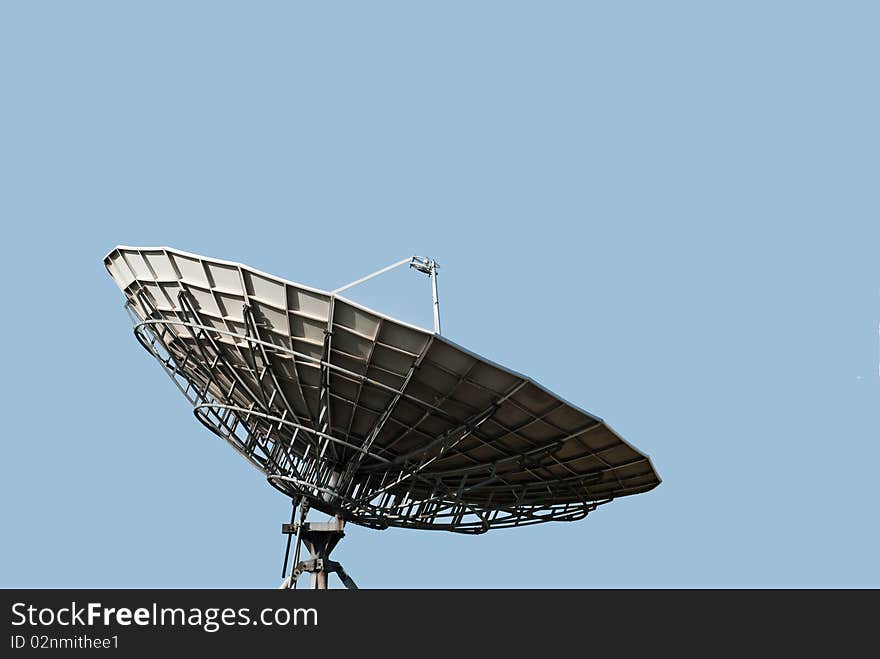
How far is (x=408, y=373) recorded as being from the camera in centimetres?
3316

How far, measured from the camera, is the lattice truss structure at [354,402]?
32531 millimetres

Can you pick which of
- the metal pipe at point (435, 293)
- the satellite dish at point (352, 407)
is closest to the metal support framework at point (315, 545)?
the satellite dish at point (352, 407)

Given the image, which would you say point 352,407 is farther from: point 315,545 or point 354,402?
point 315,545

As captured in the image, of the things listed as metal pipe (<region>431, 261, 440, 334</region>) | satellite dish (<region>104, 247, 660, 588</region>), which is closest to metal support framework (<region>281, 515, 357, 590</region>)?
satellite dish (<region>104, 247, 660, 588</region>)

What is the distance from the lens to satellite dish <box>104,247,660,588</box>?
107 feet

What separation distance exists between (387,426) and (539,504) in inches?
404

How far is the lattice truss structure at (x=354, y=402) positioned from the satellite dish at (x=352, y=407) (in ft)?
0.17

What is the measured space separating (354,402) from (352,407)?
1.16ft

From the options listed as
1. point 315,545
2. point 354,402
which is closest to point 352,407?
point 354,402

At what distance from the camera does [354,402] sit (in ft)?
115
